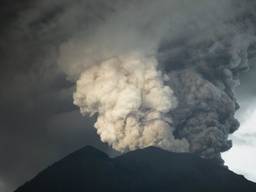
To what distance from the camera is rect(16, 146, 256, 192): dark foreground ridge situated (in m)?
127

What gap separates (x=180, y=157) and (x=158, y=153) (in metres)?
8.95

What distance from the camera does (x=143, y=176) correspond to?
133250 millimetres

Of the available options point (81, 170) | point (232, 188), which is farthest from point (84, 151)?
point (232, 188)

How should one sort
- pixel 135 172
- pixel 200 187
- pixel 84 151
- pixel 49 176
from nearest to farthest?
1. pixel 200 187
2. pixel 135 172
3. pixel 49 176
4. pixel 84 151

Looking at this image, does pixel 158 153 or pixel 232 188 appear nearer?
pixel 232 188

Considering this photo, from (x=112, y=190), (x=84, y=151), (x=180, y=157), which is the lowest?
(x=112, y=190)

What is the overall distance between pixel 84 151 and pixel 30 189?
2413cm

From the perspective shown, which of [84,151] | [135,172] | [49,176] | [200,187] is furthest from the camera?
[84,151]

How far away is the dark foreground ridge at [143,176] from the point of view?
127m

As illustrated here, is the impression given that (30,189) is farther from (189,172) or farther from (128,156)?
(189,172)

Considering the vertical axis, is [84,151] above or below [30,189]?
above

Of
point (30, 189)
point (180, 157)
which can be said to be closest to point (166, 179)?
point (180, 157)

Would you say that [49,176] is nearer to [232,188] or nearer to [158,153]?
[158,153]

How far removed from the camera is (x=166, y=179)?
130500 mm
